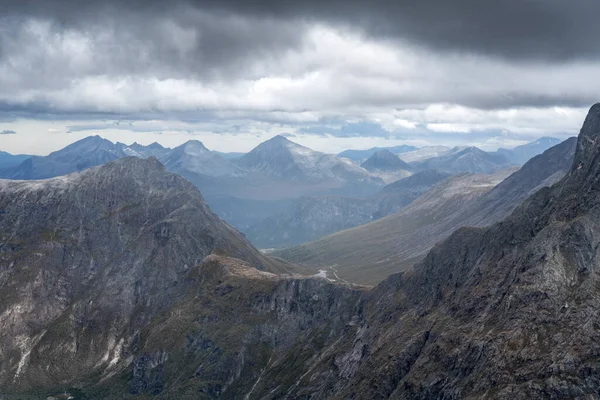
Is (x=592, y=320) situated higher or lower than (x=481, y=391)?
higher

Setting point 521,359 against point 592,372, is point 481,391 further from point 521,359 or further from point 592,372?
point 592,372

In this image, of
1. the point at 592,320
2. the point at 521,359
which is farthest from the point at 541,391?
the point at 592,320

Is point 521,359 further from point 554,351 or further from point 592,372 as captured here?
point 592,372

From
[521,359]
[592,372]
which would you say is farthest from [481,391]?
[592,372]

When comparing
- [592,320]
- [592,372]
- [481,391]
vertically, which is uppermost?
[592,320]

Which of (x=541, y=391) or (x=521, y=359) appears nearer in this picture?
(x=541, y=391)

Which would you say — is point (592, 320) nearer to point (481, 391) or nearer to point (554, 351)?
point (554, 351)

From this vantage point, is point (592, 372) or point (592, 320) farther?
point (592, 320)
